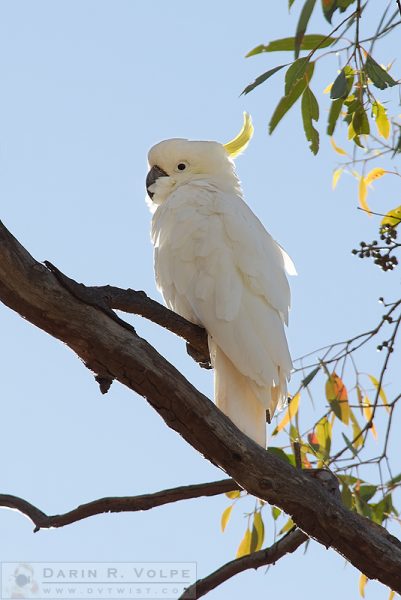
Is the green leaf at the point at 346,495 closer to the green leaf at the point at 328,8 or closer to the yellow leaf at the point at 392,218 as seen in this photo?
the yellow leaf at the point at 392,218

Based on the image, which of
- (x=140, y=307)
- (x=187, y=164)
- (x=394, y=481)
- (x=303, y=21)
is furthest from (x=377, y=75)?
(x=187, y=164)

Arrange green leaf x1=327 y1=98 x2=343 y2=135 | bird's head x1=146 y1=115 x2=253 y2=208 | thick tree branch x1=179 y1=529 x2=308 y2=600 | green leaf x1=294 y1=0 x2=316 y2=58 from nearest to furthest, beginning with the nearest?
1. green leaf x1=294 y1=0 x2=316 y2=58
2. green leaf x1=327 y1=98 x2=343 y2=135
3. thick tree branch x1=179 y1=529 x2=308 y2=600
4. bird's head x1=146 y1=115 x2=253 y2=208

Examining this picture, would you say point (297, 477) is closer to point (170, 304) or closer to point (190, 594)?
point (190, 594)

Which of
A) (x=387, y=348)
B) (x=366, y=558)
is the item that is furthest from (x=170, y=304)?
(x=366, y=558)

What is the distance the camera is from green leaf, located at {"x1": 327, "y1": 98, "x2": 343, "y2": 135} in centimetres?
177

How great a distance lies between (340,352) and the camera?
228cm

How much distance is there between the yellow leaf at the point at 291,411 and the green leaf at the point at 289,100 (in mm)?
894

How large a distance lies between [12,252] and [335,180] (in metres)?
1.43

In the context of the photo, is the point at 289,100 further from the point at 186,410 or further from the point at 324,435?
the point at 324,435

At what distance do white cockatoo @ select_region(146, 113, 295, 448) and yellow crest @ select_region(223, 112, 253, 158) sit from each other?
10.6 inches

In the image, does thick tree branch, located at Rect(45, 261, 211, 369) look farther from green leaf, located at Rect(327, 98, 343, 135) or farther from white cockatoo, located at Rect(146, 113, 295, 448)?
green leaf, located at Rect(327, 98, 343, 135)

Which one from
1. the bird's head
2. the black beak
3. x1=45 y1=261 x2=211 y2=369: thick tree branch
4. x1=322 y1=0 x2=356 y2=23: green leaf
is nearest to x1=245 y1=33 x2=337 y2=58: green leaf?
x1=322 y1=0 x2=356 y2=23: green leaf

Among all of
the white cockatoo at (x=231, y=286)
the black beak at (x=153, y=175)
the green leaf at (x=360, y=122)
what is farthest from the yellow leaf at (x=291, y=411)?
the black beak at (x=153, y=175)

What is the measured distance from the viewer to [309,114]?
1.79 metres
